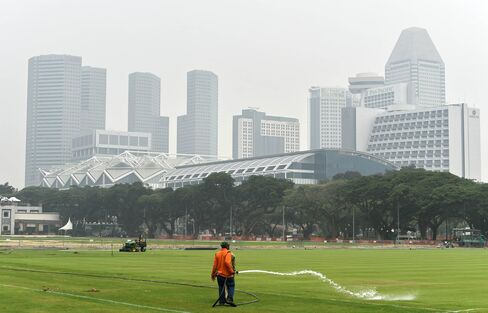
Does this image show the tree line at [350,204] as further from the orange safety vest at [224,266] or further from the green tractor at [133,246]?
the orange safety vest at [224,266]

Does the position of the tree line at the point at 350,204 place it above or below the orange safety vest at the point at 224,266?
above

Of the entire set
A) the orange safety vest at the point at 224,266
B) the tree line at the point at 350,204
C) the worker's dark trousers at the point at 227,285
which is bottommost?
the worker's dark trousers at the point at 227,285

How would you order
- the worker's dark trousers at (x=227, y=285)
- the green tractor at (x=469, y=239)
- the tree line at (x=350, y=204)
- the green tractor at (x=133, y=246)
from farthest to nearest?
the tree line at (x=350, y=204) < the green tractor at (x=469, y=239) < the green tractor at (x=133, y=246) < the worker's dark trousers at (x=227, y=285)

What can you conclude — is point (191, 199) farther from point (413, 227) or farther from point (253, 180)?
point (413, 227)

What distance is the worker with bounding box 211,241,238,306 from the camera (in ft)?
86.5

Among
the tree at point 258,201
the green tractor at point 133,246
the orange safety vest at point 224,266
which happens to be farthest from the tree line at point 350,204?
the orange safety vest at point 224,266

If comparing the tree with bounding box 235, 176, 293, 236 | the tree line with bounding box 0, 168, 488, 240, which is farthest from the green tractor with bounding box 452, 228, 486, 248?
the tree with bounding box 235, 176, 293, 236

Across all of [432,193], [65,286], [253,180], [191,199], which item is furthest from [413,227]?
[65,286]

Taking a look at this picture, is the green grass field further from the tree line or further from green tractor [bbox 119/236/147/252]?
the tree line

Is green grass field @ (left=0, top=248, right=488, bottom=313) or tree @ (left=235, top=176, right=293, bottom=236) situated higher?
tree @ (left=235, top=176, right=293, bottom=236)

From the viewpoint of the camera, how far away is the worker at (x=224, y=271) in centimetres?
2636

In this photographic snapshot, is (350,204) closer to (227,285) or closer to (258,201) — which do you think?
(258,201)

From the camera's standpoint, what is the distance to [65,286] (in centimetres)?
3378

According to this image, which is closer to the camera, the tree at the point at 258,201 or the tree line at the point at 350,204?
the tree line at the point at 350,204
